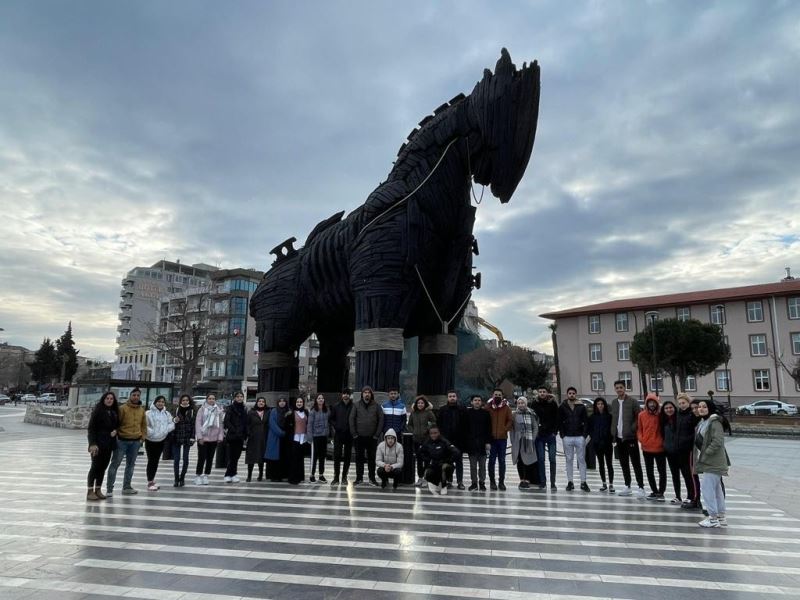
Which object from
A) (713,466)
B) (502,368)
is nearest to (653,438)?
(713,466)

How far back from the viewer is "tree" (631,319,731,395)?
110ft

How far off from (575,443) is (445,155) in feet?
16.2

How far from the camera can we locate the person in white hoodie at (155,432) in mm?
8172

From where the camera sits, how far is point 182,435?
8609 mm

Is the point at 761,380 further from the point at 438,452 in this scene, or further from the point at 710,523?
the point at 438,452

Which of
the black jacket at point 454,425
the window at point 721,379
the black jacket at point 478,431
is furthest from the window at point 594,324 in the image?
the black jacket at point 478,431

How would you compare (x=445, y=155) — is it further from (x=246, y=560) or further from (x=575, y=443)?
(x=246, y=560)

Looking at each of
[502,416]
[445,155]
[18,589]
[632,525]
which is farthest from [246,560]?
[445,155]

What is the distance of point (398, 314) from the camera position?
898 centimetres

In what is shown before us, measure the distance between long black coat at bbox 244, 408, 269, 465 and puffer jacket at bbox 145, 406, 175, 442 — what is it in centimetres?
134

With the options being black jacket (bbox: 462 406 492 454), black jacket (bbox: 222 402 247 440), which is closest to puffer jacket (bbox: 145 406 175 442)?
black jacket (bbox: 222 402 247 440)

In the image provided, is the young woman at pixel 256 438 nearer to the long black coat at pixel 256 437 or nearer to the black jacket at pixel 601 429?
the long black coat at pixel 256 437

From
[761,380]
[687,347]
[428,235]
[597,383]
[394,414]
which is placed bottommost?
[394,414]

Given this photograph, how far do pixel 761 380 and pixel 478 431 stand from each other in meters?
39.8
